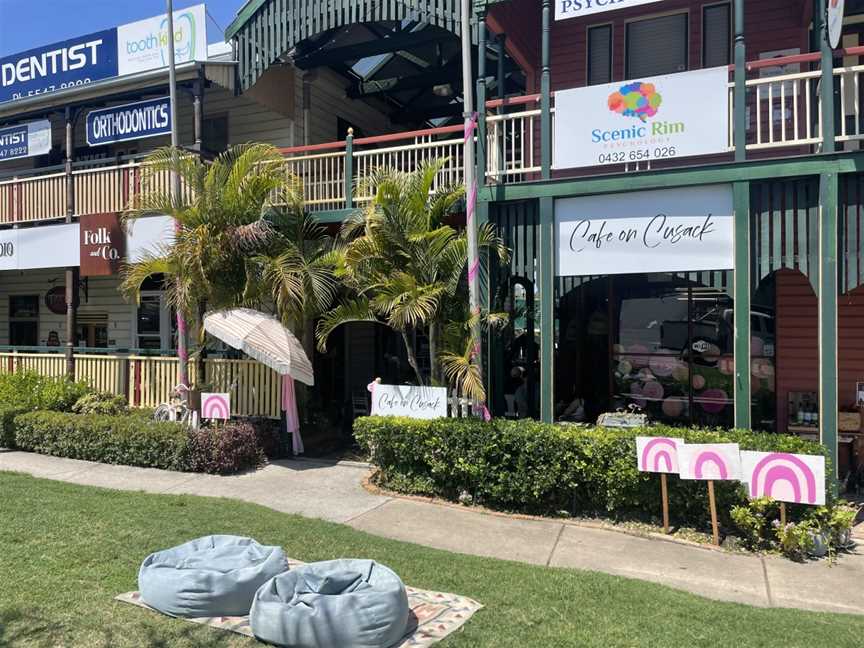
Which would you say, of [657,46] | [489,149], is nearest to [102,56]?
[489,149]

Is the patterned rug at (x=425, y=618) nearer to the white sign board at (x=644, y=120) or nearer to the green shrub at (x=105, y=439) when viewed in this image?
the green shrub at (x=105, y=439)

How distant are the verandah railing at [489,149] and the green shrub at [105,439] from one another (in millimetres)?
4073

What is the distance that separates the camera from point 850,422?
862cm

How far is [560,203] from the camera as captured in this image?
8070 mm

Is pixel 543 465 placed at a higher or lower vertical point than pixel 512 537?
higher

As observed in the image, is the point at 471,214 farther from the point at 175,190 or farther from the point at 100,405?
the point at 100,405

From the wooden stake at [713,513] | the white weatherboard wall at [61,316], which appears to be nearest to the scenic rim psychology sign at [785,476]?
the wooden stake at [713,513]

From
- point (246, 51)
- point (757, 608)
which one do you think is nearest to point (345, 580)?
point (757, 608)

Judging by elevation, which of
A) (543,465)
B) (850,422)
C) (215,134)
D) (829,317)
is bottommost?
(543,465)

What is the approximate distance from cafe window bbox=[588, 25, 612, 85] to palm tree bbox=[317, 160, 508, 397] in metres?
4.05

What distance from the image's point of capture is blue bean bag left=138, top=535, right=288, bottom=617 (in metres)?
4.18

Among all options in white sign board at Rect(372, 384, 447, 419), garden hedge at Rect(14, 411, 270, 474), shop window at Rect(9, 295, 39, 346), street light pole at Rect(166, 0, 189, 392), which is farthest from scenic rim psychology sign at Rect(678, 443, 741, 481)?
shop window at Rect(9, 295, 39, 346)

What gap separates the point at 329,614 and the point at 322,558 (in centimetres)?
177

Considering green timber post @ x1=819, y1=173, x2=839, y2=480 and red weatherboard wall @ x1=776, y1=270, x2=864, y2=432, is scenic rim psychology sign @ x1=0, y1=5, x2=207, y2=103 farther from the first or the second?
red weatherboard wall @ x1=776, y1=270, x2=864, y2=432
